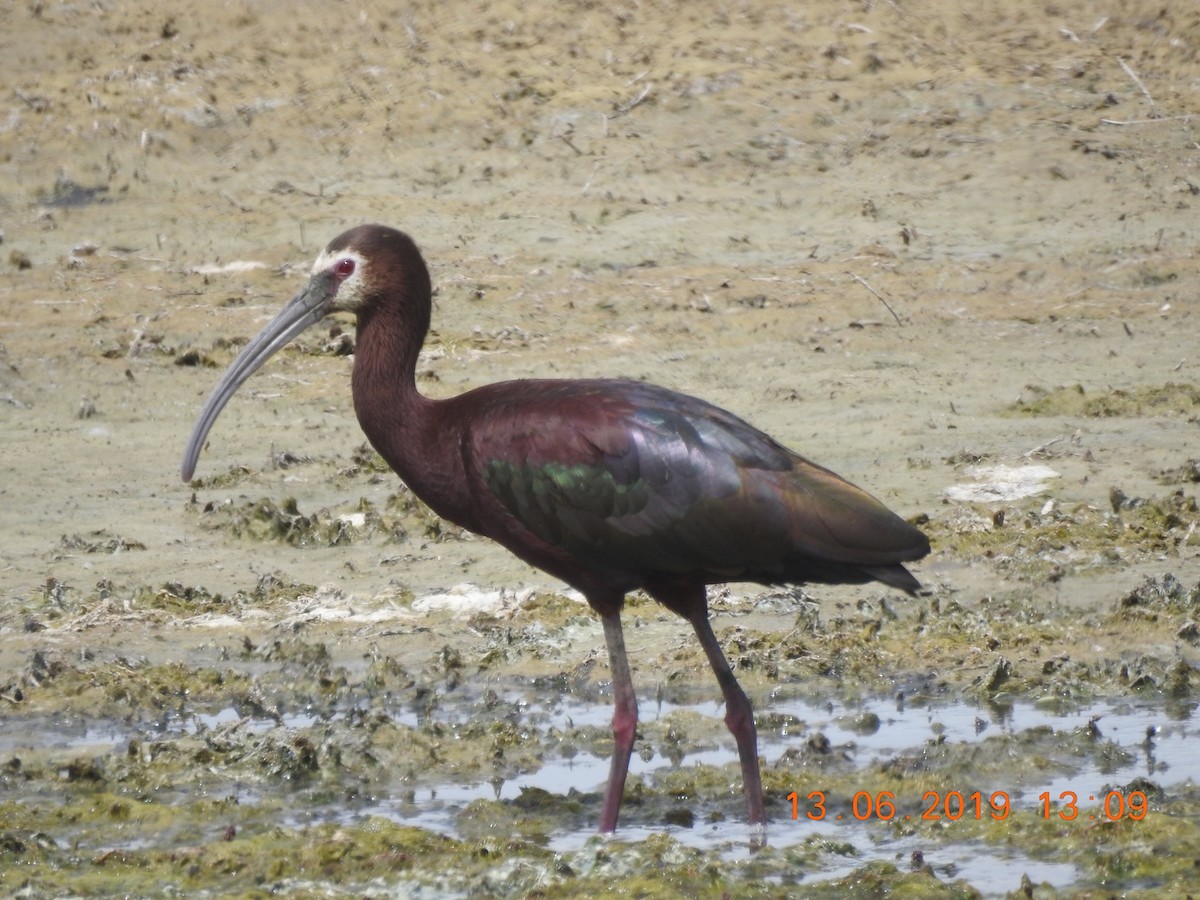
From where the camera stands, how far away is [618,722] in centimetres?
595

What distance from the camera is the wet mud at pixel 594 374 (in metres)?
6.03

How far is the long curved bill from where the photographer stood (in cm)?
639

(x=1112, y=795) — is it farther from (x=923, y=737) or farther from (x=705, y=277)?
(x=705, y=277)

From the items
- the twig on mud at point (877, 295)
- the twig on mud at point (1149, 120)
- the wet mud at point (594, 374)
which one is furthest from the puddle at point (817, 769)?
the twig on mud at point (1149, 120)

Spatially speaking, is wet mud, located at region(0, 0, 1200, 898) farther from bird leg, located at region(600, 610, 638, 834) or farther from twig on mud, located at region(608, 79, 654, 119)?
bird leg, located at region(600, 610, 638, 834)

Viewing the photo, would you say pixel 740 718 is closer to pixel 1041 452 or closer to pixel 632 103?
pixel 1041 452

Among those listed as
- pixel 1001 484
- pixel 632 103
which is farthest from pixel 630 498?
pixel 632 103

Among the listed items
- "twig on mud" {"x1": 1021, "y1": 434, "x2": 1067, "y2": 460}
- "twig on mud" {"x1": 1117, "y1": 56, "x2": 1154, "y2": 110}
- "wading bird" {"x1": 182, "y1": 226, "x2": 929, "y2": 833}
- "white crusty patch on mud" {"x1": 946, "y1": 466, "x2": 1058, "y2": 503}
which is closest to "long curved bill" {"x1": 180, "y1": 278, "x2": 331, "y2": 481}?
"wading bird" {"x1": 182, "y1": 226, "x2": 929, "y2": 833}

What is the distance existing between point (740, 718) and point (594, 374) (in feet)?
16.9

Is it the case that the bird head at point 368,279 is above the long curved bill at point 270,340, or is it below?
above

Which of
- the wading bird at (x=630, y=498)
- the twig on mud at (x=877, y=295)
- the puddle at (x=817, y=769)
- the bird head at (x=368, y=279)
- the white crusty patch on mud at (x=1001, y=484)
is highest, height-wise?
the bird head at (x=368, y=279)

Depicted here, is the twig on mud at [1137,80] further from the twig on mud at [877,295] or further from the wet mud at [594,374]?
the twig on mud at [877,295]

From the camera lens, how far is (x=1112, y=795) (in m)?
5.92
